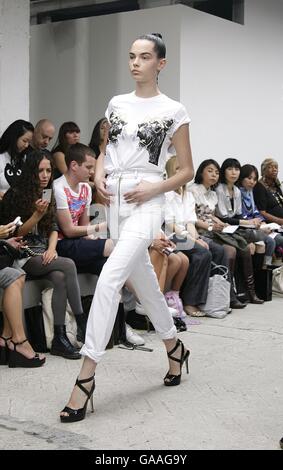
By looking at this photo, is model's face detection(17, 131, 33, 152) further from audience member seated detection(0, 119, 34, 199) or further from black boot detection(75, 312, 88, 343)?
black boot detection(75, 312, 88, 343)

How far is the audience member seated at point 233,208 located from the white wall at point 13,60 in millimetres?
2279

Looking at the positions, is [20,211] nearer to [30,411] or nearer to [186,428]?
[30,411]

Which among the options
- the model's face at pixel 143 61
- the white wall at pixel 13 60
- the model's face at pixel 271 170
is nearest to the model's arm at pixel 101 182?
the model's face at pixel 143 61

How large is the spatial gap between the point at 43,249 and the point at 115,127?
61.8 inches

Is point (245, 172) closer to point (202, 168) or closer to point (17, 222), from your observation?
point (202, 168)

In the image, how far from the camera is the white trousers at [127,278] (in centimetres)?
390

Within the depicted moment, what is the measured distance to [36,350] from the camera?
5379mm

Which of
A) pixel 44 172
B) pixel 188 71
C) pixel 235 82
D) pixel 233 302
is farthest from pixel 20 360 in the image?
pixel 235 82

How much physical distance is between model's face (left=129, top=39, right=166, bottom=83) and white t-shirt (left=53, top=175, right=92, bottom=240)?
6.01 feet

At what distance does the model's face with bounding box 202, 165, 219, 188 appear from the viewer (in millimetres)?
7877

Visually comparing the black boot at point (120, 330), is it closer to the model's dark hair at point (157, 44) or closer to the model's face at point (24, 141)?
the model's face at point (24, 141)

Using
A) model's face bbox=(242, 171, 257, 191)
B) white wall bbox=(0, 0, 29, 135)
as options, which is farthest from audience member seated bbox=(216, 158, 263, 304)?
white wall bbox=(0, 0, 29, 135)

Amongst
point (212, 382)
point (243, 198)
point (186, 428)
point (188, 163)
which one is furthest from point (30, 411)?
point (243, 198)

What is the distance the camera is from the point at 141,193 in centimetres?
408
